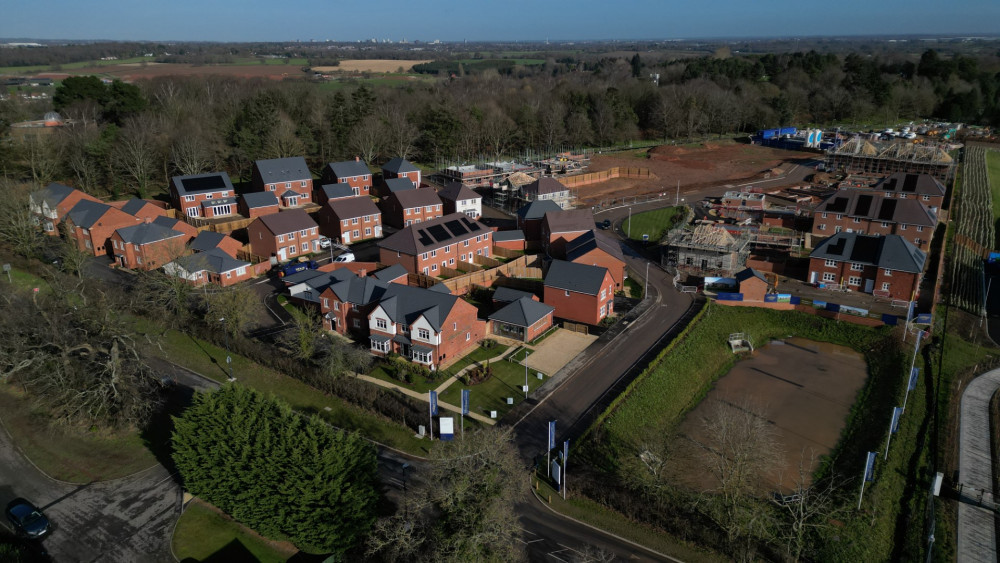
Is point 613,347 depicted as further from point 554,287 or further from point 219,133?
point 219,133

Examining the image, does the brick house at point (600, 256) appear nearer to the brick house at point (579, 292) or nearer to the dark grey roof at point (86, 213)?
the brick house at point (579, 292)

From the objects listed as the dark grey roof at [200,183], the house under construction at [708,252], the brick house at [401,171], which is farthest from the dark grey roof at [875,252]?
the dark grey roof at [200,183]

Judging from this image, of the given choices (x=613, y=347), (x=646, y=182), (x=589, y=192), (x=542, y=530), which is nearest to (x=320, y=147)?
(x=589, y=192)

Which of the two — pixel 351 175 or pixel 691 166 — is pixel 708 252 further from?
pixel 691 166

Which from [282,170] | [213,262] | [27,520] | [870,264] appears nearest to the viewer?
[27,520]

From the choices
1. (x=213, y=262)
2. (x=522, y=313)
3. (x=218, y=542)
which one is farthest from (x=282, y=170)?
(x=218, y=542)

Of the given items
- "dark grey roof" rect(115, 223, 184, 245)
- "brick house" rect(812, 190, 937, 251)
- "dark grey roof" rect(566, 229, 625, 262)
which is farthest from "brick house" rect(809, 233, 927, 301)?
"dark grey roof" rect(115, 223, 184, 245)
